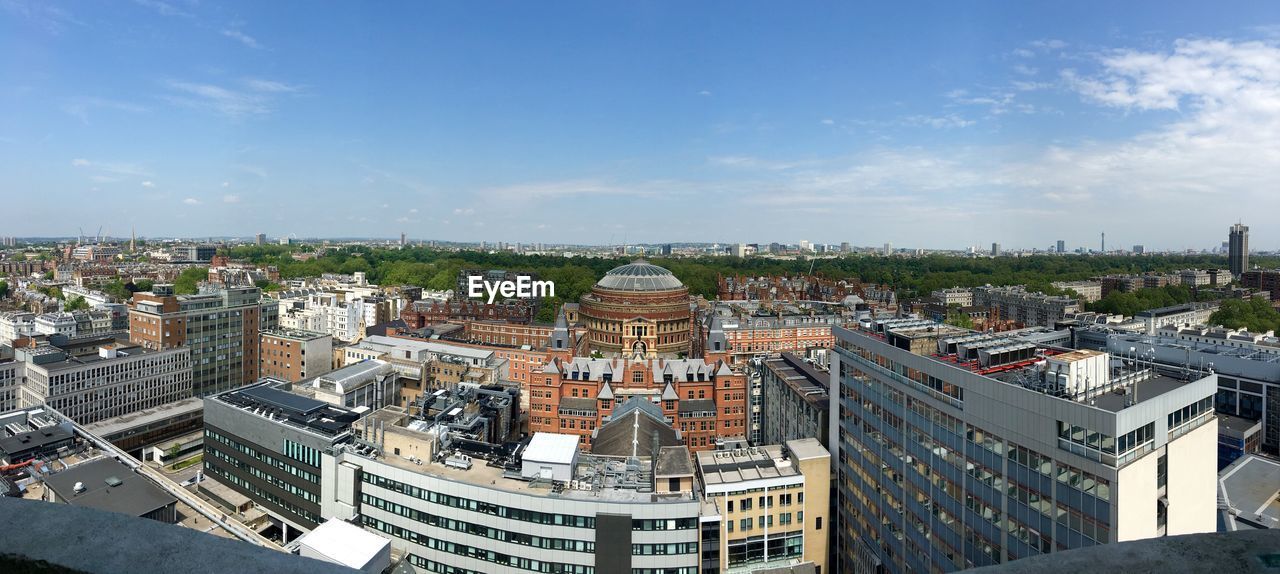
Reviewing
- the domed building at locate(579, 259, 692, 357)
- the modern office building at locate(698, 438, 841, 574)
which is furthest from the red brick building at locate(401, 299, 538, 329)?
the modern office building at locate(698, 438, 841, 574)

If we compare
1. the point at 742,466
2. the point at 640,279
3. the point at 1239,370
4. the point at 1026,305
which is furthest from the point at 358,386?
the point at 1026,305

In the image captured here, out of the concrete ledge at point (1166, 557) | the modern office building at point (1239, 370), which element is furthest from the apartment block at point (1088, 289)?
the concrete ledge at point (1166, 557)

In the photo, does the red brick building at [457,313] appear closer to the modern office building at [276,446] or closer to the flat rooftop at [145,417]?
the flat rooftop at [145,417]

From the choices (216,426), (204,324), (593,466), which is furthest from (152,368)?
(593,466)

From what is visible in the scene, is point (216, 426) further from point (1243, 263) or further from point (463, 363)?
point (1243, 263)

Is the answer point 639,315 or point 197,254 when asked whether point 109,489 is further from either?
point 197,254

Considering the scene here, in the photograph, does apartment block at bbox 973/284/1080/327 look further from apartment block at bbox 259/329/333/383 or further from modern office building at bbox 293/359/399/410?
apartment block at bbox 259/329/333/383
